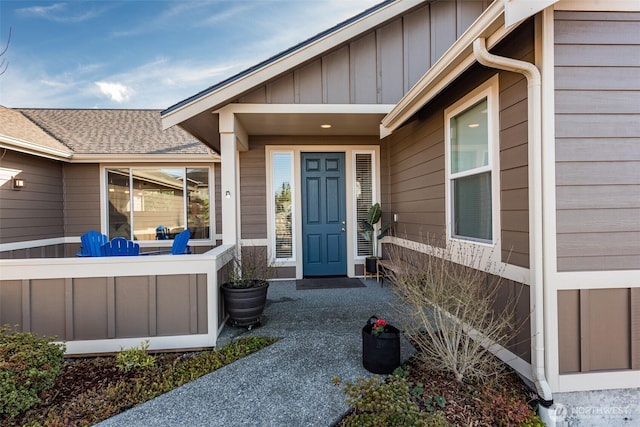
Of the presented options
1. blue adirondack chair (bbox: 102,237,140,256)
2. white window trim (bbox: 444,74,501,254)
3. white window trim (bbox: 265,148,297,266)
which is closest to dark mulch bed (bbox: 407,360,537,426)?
white window trim (bbox: 444,74,501,254)

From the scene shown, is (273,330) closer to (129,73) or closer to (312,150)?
(312,150)

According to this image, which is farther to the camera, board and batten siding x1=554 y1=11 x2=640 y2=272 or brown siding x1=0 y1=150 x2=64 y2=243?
brown siding x1=0 y1=150 x2=64 y2=243

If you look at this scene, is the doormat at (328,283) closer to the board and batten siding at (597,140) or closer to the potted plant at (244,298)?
the potted plant at (244,298)

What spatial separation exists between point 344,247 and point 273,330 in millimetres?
2789

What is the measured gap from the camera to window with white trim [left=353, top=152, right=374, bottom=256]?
20.1 feet

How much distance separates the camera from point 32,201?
19.0 feet

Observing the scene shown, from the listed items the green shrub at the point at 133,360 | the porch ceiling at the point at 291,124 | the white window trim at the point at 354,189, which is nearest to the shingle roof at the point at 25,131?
the porch ceiling at the point at 291,124

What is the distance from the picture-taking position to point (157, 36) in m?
9.30

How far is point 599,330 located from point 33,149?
763cm

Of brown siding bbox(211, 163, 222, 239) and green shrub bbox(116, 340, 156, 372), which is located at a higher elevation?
brown siding bbox(211, 163, 222, 239)

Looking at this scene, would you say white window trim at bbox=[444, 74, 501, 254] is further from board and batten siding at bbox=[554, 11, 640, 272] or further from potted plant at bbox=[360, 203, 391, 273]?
potted plant at bbox=[360, 203, 391, 273]

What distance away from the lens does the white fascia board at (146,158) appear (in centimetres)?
637

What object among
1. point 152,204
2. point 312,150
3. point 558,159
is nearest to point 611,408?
point 558,159

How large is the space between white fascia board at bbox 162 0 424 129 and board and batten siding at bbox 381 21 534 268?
1.36 metres
